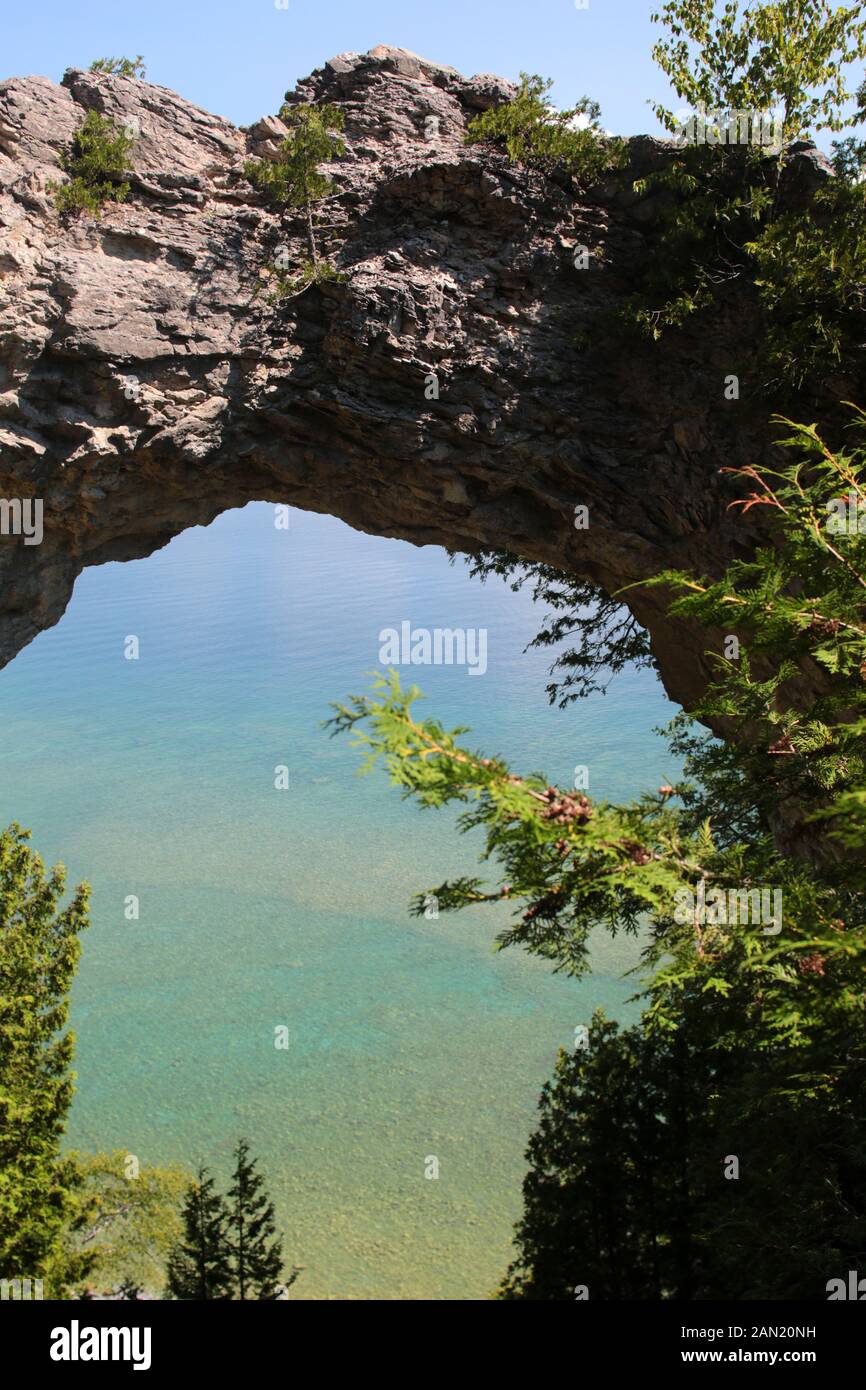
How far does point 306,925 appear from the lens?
19.7 m

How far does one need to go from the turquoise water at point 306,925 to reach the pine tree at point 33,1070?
5.08 meters

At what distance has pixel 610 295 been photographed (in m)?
9.53

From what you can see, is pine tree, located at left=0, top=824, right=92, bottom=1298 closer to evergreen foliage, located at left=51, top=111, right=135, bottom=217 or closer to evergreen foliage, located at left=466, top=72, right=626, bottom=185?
evergreen foliage, located at left=51, top=111, right=135, bottom=217

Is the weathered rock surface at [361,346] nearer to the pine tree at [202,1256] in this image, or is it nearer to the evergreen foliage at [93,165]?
the evergreen foliage at [93,165]

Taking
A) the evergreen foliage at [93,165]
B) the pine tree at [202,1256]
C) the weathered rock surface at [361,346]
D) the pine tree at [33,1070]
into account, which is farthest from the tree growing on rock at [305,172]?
the pine tree at [202,1256]

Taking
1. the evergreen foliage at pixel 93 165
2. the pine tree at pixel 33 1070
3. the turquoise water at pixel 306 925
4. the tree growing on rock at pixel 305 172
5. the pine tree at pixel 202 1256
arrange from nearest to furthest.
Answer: the pine tree at pixel 33 1070
the evergreen foliage at pixel 93 165
the tree growing on rock at pixel 305 172
the pine tree at pixel 202 1256
the turquoise water at pixel 306 925

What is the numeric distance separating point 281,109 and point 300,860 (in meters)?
15.1

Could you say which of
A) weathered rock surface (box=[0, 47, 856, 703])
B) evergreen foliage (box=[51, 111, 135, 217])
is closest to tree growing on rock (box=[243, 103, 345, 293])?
weathered rock surface (box=[0, 47, 856, 703])

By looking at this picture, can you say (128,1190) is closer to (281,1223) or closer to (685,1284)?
(281,1223)

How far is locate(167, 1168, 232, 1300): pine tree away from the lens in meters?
10.1

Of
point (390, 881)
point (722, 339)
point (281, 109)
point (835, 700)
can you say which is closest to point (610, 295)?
point (722, 339)

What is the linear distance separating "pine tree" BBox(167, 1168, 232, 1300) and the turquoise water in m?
2.44

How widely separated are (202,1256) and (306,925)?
982cm

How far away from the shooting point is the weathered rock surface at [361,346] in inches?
350
